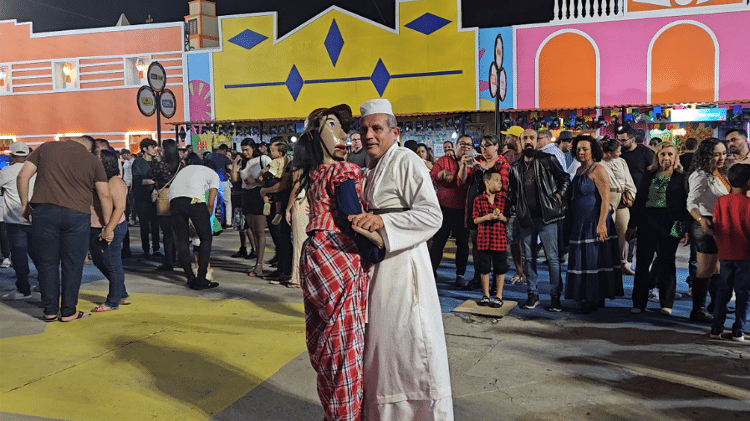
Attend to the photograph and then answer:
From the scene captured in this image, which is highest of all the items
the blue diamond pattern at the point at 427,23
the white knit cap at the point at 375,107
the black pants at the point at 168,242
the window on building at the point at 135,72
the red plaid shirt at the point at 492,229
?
the blue diamond pattern at the point at 427,23

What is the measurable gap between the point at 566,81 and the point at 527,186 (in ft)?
39.1

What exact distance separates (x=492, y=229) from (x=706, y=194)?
2.02 meters

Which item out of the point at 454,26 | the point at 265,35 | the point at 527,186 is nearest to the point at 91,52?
the point at 265,35

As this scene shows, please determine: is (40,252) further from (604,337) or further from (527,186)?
(604,337)

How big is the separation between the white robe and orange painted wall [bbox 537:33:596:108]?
50.6 ft

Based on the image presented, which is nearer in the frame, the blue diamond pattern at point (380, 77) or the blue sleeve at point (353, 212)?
the blue sleeve at point (353, 212)

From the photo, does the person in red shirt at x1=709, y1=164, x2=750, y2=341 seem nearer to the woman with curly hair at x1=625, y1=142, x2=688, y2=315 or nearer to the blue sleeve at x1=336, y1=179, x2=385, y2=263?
the woman with curly hair at x1=625, y1=142, x2=688, y2=315

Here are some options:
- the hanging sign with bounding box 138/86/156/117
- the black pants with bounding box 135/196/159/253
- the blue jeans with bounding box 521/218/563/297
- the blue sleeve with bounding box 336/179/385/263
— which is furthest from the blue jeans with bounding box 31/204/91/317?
the hanging sign with bounding box 138/86/156/117

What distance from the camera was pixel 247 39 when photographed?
66.9 ft

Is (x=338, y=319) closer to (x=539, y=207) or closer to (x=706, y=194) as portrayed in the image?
(x=539, y=207)

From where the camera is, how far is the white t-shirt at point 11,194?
7.44m

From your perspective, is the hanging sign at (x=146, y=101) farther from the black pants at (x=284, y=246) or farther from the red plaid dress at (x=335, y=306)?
the red plaid dress at (x=335, y=306)

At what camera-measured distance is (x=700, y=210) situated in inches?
224

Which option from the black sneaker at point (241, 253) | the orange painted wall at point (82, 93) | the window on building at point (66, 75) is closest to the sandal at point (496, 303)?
the black sneaker at point (241, 253)
